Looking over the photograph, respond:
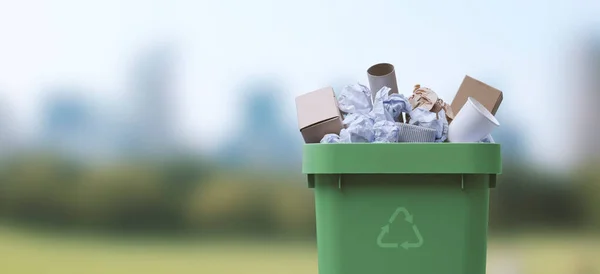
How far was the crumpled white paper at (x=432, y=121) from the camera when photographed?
1943mm

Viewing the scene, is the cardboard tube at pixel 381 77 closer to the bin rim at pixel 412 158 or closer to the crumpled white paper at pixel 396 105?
the crumpled white paper at pixel 396 105

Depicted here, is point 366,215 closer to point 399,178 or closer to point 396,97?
point 399,178

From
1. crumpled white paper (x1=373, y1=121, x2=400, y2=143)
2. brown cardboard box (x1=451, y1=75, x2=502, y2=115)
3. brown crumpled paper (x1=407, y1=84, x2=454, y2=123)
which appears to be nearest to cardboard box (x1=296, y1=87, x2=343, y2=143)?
crumpled white paper (x1=373, y1=121, x2=400, y2=143)

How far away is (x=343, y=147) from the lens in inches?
73.4

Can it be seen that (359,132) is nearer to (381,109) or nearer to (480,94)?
(381,109)

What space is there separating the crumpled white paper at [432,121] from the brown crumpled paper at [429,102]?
1.5 inches

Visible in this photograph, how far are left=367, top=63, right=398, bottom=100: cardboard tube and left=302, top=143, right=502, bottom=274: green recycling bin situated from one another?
283mm

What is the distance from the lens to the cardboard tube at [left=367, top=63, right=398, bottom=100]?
2.08 m

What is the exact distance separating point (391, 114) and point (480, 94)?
31 centimetres

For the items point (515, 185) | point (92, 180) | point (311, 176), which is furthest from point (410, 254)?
point (92, 180)

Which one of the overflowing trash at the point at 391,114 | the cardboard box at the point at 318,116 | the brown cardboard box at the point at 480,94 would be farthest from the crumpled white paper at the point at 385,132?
the brown cardboard box at the point at 480,94

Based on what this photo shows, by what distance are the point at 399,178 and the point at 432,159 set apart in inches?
3.9

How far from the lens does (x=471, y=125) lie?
6.28 ft

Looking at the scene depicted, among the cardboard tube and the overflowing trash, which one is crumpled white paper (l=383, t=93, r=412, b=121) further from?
the cardboard tube
